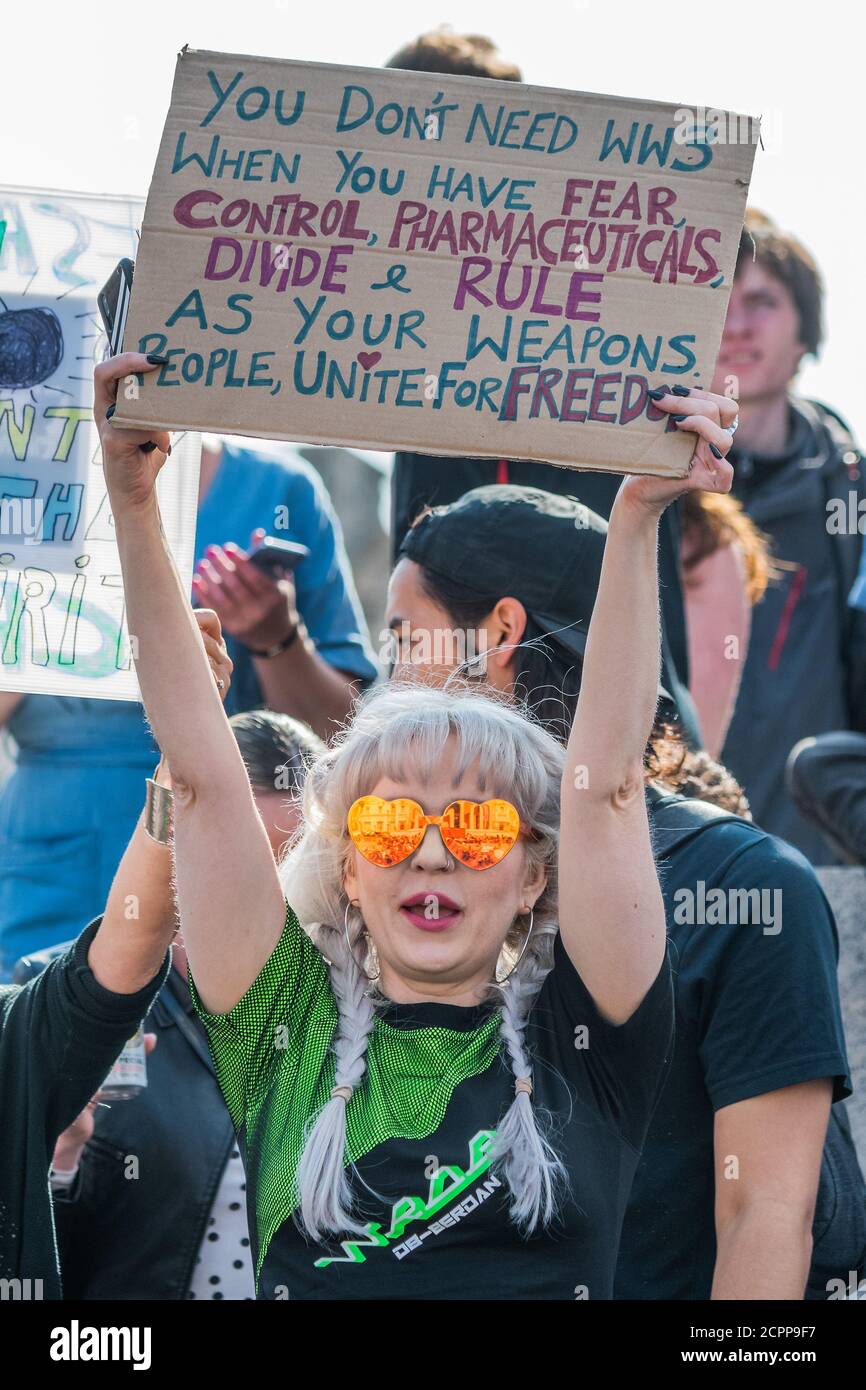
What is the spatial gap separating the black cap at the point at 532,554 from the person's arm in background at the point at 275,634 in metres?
0.51

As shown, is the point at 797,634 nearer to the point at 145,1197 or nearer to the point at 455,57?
the point at 455,57

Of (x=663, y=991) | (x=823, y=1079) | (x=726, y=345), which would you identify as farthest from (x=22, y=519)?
(x=726, y=345)

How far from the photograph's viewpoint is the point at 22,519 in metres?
3.03

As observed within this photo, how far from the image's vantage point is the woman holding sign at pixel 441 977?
2.31m

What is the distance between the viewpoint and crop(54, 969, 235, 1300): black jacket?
3.06 m

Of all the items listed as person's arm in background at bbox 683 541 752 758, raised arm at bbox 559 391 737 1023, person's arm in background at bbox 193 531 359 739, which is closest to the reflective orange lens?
raised arm at bbox 559 391 737 1023

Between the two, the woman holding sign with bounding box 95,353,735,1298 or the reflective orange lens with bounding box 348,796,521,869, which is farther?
the reflective orange lens with bounding box 348,796,521,869

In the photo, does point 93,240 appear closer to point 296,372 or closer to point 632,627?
point 296,372

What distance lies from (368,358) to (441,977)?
85 centimetres

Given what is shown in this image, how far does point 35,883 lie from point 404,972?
1343 millimetres

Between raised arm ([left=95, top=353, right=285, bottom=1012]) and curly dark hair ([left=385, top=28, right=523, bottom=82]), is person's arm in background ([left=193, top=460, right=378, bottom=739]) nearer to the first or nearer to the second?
curly dark hair ([left=385, top=28, right=523, bottom=82])

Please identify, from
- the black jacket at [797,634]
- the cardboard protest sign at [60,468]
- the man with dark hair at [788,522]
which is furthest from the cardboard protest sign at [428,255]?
the black jacket at [797,634]

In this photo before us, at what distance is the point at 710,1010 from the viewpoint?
271 centimetres

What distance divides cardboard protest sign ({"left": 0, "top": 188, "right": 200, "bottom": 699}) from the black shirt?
0.53 meters
